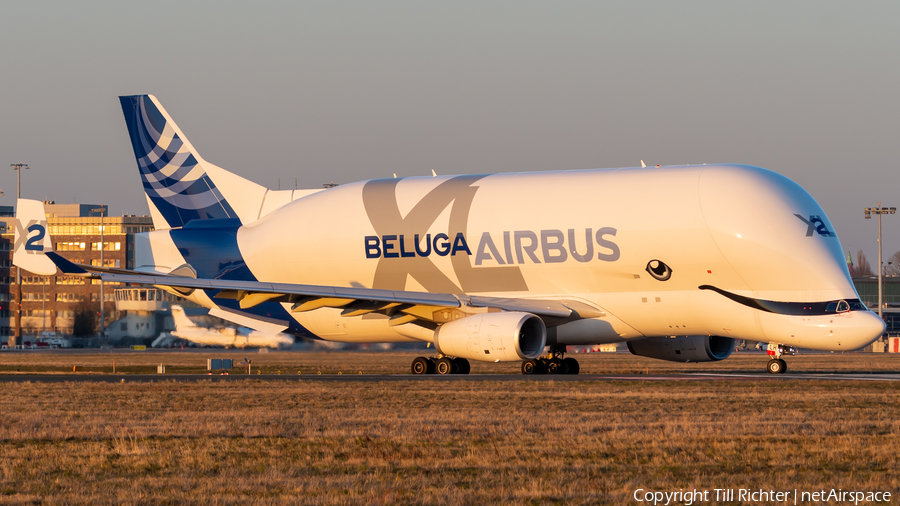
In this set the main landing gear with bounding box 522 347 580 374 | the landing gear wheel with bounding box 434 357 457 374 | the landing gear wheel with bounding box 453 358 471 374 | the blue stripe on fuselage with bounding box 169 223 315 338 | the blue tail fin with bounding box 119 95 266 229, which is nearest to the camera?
the main landing gear with bounding box 522 347 580 374

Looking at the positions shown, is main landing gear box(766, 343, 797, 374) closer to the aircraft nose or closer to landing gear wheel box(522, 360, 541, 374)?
the aircraft nose

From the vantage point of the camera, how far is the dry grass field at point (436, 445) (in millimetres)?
10945

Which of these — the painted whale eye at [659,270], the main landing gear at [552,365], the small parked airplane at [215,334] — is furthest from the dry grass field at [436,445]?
the small parked airplane at [215,334]

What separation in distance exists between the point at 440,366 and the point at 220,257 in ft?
30.3

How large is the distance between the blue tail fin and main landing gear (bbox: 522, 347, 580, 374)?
1182 centimetres

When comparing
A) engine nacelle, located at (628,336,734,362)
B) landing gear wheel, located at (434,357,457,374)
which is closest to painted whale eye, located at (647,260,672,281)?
engine nacelle, located at (628,336,734,362)

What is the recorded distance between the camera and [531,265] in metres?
33.4

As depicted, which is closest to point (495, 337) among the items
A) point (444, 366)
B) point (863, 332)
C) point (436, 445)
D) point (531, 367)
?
point (531, 367)

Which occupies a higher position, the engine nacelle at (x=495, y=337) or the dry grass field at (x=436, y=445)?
the engine nacelle at (x=495, y=337)

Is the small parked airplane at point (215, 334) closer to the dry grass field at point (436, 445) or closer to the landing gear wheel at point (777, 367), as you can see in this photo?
the landing gear wheel at point (777, 367)

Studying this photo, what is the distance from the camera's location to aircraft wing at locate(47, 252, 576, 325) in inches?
1288

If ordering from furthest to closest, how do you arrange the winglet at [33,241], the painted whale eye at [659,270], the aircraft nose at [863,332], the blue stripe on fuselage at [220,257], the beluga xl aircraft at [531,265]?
the blue stripe on fuselage at [220,257] < the winglet at [33,241] < the painted whale eye at [659,270] < the beluga xl aircraft at [531,265] < the aircraft nose at [863,332]

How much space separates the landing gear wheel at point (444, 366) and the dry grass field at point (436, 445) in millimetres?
9906

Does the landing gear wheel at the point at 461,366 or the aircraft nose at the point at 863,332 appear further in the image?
the landing gear wheel at the point at 461,366
